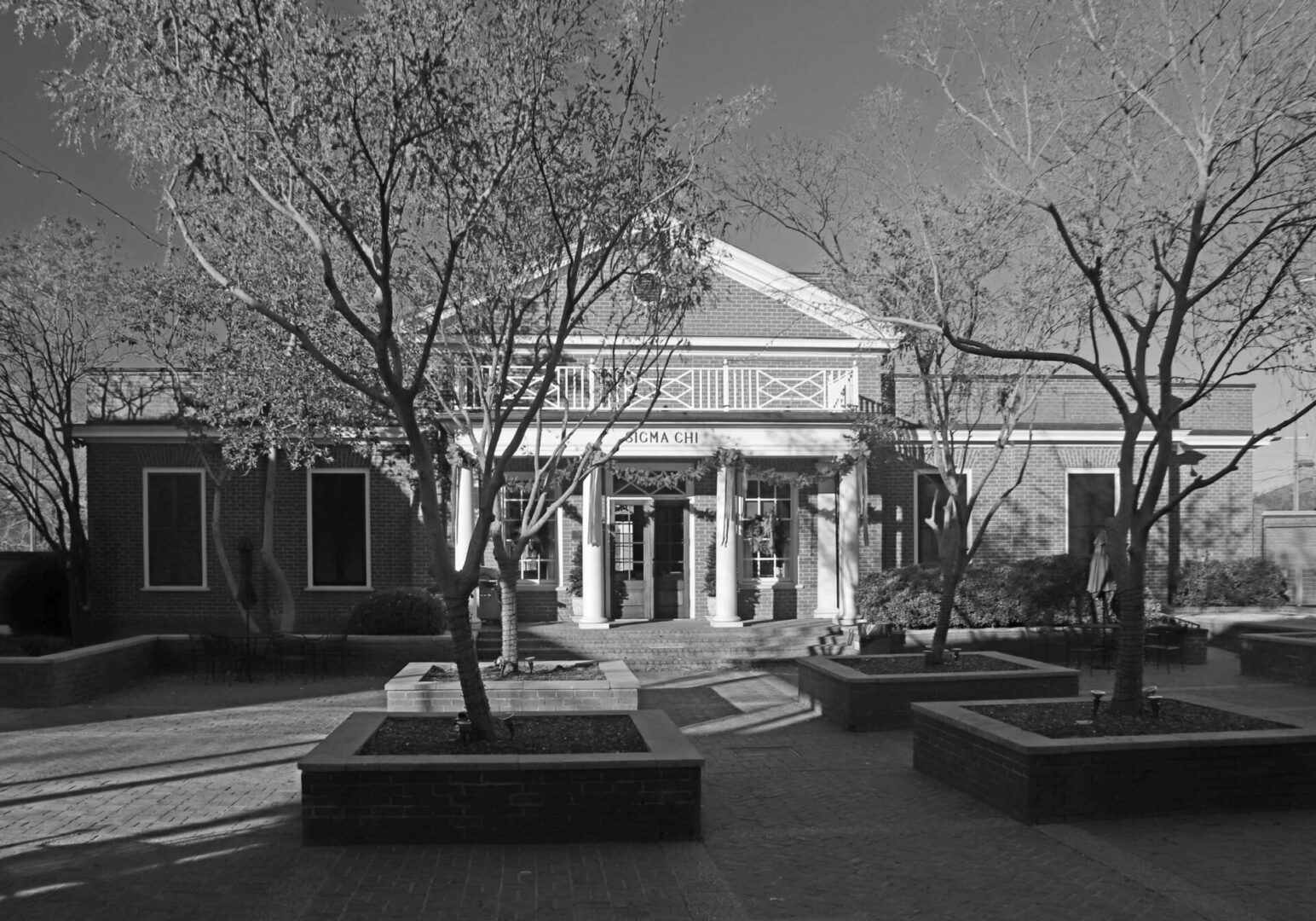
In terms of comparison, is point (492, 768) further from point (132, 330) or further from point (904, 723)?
point (132, 330)

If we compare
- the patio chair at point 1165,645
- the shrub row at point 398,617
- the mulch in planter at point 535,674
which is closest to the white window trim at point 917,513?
the patio chair at point 1165,645

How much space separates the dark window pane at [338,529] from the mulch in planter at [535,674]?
7895mm

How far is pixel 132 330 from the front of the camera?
15.8m

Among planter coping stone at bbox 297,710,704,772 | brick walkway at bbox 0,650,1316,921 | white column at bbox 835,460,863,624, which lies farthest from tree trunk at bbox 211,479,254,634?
planter coping stone at bbox 297,710,704,772

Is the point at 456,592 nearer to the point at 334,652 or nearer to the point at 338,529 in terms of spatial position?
the point at 334,652

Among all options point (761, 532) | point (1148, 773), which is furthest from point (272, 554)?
point (1148, 773)

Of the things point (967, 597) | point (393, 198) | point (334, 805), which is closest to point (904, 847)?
point (334, 805)

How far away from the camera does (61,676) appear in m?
12.7

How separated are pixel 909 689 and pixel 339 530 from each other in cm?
1152

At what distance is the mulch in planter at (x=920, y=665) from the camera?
39.2 ft

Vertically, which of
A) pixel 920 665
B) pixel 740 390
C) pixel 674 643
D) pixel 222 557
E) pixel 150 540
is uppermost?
pixel 740 390

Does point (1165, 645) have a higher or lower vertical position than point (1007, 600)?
lower

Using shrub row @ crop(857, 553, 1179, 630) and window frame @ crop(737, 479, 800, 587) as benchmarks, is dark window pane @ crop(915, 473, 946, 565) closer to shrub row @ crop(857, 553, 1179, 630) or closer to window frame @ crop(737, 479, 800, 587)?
window frame @ crop(737, 479, 800, 587)

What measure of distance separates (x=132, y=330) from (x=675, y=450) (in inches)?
326
